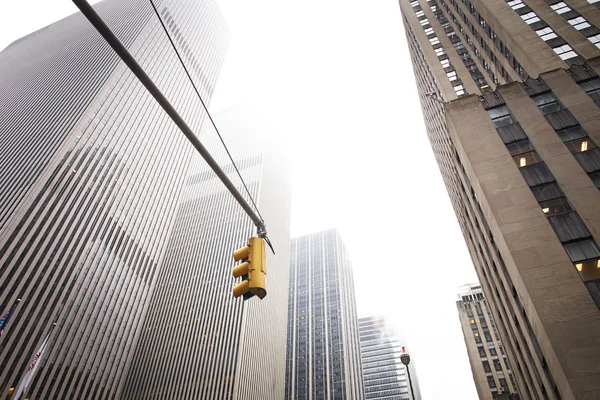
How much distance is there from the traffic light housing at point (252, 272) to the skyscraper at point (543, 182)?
62.1 feet

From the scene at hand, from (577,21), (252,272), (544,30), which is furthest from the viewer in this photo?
(544,30)

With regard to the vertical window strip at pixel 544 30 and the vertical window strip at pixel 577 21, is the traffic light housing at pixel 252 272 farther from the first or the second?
the vertical window strip at pixel 577 21

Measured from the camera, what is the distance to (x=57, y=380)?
48.1 metres

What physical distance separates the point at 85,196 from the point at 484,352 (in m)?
91.9

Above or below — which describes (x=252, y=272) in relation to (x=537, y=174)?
below

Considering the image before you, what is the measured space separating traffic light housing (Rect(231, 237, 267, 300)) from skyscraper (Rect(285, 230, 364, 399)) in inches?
5868

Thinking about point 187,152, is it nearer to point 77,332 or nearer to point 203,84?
point 203,84

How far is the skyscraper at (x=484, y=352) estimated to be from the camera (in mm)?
74375

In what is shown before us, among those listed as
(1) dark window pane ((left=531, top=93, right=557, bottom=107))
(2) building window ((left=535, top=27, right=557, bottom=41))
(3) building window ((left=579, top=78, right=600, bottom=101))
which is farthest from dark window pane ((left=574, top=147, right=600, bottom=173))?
(2) building window ((left=535, top=27, right=557, bottom=41))

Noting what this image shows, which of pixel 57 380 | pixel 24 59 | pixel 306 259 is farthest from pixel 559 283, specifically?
pixel 306 259

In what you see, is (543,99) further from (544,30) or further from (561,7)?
(561,7)

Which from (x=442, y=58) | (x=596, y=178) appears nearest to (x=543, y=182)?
(x=596, y=178)

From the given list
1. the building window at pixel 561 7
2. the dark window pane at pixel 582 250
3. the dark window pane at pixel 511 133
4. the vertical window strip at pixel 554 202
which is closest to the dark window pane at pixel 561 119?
the vertical window strip at pixel 554 202

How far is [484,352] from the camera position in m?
80.3
